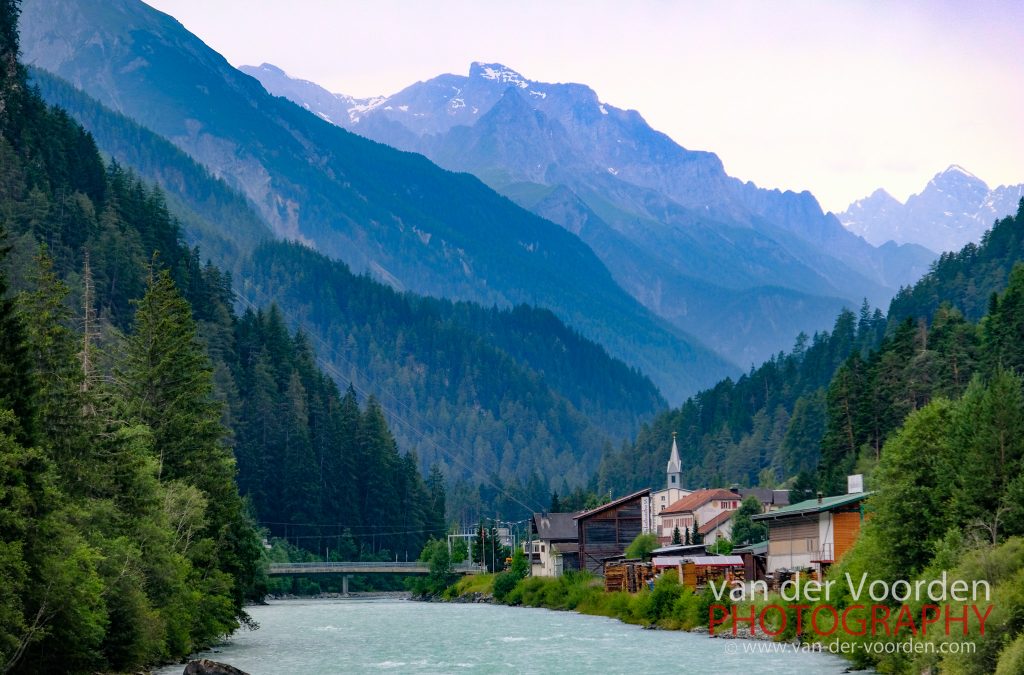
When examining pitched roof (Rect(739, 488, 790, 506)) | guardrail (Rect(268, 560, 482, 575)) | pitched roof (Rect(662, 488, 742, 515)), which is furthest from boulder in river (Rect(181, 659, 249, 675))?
guardrail (Rect(268, 560, 482, 575))

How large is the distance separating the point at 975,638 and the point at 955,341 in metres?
90.9

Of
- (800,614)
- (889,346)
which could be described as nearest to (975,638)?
(800,614)

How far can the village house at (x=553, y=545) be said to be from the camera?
150 meters

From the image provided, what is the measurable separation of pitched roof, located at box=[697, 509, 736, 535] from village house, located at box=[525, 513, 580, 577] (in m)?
13.4

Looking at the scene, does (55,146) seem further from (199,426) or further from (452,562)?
(199,426)

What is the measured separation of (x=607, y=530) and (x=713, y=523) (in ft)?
45.4

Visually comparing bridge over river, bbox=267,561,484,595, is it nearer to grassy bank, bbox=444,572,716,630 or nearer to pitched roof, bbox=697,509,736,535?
grassy bank, bbox=444,572,716,630

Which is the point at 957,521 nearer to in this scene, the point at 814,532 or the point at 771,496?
the point at 814,532

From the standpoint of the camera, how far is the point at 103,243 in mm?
183375

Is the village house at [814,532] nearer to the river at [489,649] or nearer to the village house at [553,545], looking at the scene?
the river at [489,649]

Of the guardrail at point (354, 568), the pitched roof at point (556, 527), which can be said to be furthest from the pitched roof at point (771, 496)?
the guardrail at point (354, 568)

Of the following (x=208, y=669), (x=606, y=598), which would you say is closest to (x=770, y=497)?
(x=606, y=598)

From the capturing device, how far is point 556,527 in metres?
160

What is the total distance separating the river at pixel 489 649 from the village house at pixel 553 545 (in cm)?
2358
